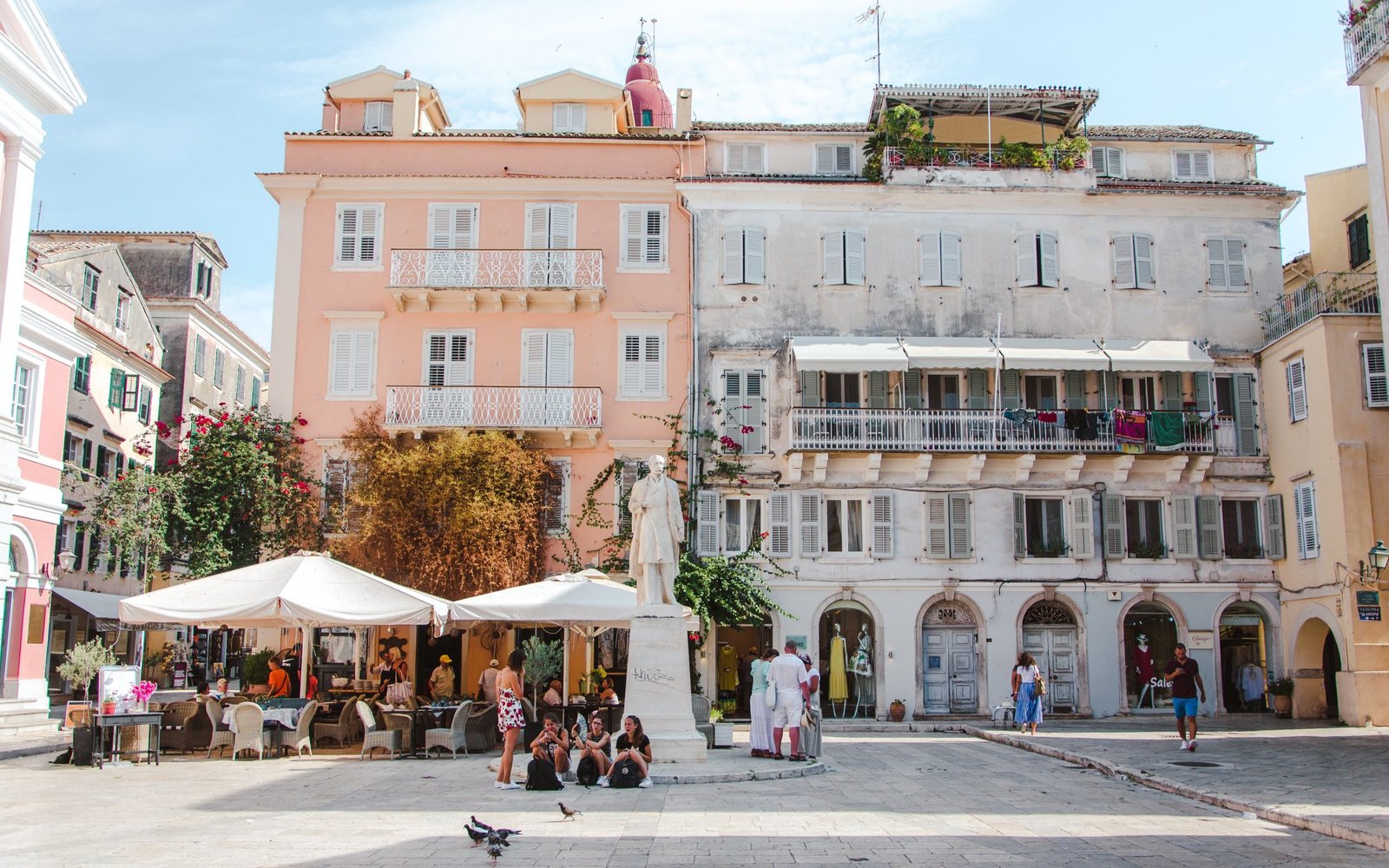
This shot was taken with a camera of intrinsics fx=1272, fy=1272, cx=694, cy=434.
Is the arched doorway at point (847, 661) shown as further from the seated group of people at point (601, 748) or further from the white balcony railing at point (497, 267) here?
the seated group of people at point (601, 748)

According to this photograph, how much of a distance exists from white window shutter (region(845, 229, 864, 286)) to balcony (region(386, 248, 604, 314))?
5.91 m

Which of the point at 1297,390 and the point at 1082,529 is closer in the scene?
the point at 1297,390

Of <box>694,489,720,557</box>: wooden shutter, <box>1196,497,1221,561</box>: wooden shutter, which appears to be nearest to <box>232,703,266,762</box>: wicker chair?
<box>694,489,720,557</box>: wooden shutter

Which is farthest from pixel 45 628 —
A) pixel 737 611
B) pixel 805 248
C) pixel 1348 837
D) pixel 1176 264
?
pixel 1176 264

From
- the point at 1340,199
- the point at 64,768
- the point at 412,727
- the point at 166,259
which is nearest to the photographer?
the point at 64,768

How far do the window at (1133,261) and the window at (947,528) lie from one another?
6727mm

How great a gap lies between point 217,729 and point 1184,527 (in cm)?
2145

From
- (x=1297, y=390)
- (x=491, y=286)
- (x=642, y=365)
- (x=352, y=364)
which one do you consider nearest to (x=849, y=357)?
(x=642, y=365)

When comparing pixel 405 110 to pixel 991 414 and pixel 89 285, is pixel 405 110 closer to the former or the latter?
pixel 89 285

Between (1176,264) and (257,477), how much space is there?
→ 22190 mm

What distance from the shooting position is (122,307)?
37.2 metres

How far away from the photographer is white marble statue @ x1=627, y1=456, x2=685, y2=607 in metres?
17.4

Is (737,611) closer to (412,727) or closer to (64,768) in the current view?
(412,727)

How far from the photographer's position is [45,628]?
88.5 feet
